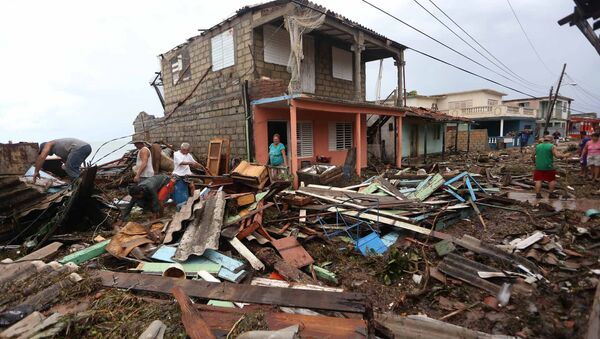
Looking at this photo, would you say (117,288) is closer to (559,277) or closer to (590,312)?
(590,312)

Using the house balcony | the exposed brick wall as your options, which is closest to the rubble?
the exposed brick wall

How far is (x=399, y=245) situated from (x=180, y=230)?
12.2 feet

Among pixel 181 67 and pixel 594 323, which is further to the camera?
pixel 181 67

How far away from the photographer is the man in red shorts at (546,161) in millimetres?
6891

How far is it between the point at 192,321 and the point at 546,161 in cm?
850

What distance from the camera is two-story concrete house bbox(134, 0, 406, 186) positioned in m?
9.02

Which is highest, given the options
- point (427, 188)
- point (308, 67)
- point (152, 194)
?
point (308, 67)

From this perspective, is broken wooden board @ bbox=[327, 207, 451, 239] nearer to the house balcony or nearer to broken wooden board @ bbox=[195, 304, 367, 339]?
broken wooden board @ bbox=[195, 304, 367, 339]

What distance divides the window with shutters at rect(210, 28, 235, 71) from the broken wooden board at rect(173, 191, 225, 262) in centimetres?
661

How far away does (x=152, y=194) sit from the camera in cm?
561

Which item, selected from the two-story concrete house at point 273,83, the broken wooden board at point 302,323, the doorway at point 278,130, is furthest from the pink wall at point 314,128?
the broken wooden board at point 302,323

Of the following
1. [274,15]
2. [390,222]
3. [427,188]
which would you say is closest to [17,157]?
[274,15]

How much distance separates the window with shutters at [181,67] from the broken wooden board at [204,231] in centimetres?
859

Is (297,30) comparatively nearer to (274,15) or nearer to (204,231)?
(274,15)
